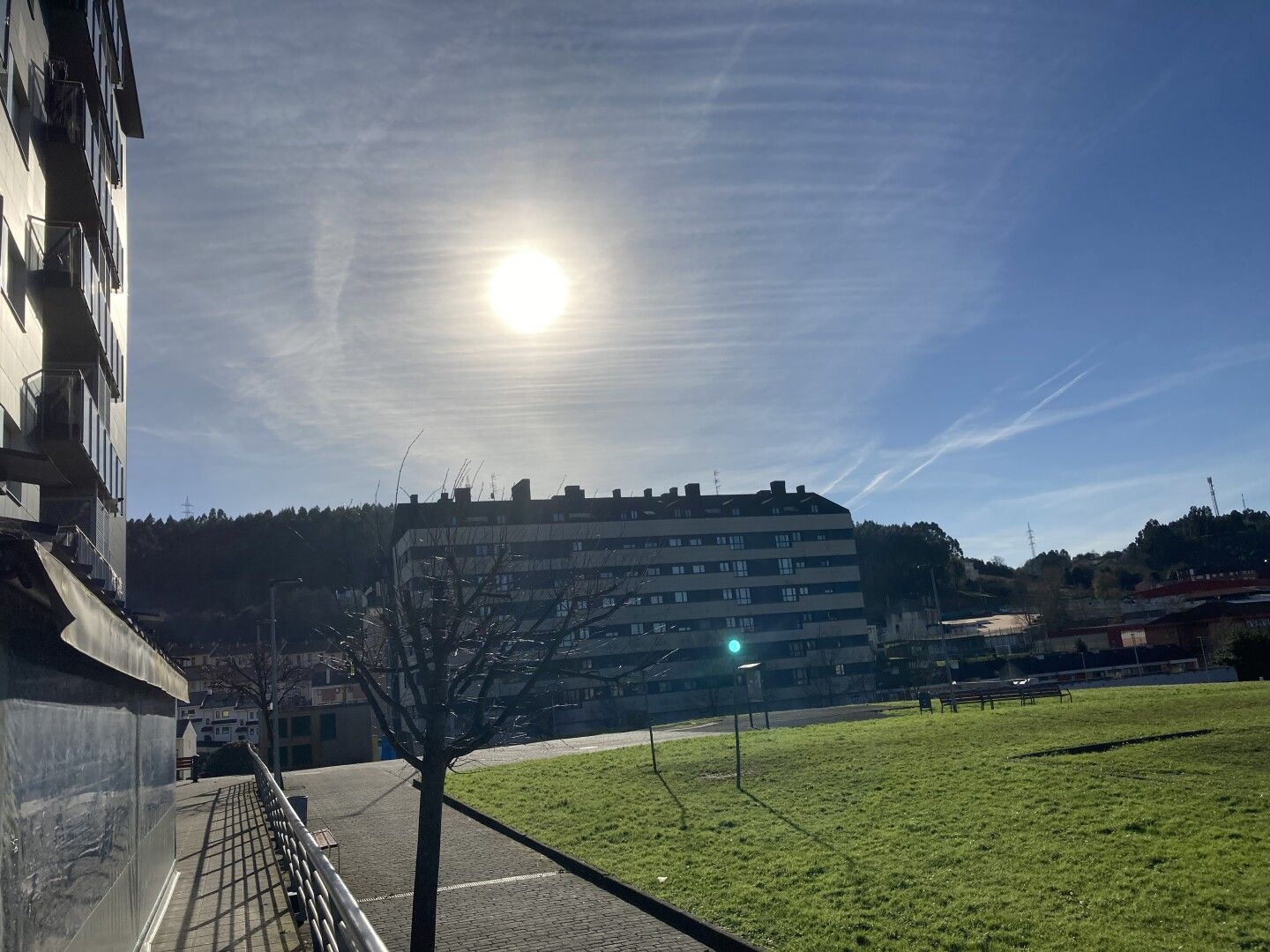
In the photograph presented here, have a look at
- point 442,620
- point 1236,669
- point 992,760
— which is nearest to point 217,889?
point 442,620

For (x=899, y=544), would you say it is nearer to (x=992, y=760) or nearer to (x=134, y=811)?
(x=992, y=760)

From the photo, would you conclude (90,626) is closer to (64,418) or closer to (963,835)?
→ (963,835)

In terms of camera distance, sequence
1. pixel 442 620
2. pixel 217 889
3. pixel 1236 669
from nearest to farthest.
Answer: pixel 442 620 → pixel 217 889 → pixel 1236 669

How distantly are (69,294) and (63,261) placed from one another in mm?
752

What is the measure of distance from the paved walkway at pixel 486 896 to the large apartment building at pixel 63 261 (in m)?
5.36

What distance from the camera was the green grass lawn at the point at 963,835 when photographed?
812 cm

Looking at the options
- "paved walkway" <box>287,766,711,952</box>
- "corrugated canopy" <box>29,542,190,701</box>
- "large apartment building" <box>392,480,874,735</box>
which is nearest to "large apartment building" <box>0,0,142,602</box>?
"corrugated canopy" <box>29,542,190,701</box>

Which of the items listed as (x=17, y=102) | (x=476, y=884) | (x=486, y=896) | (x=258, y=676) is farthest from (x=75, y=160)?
(x=258, y=676)

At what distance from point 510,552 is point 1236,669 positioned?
117 feet

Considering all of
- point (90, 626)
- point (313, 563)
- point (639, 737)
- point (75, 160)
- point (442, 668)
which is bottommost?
point (639, 737)

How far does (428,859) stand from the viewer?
8461 mm

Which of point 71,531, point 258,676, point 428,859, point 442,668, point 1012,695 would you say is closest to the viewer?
point 428,859

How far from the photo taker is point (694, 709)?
68.8 metres

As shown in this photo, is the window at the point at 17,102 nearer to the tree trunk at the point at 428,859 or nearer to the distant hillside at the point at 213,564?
the tree trunk at the point at 428,859
